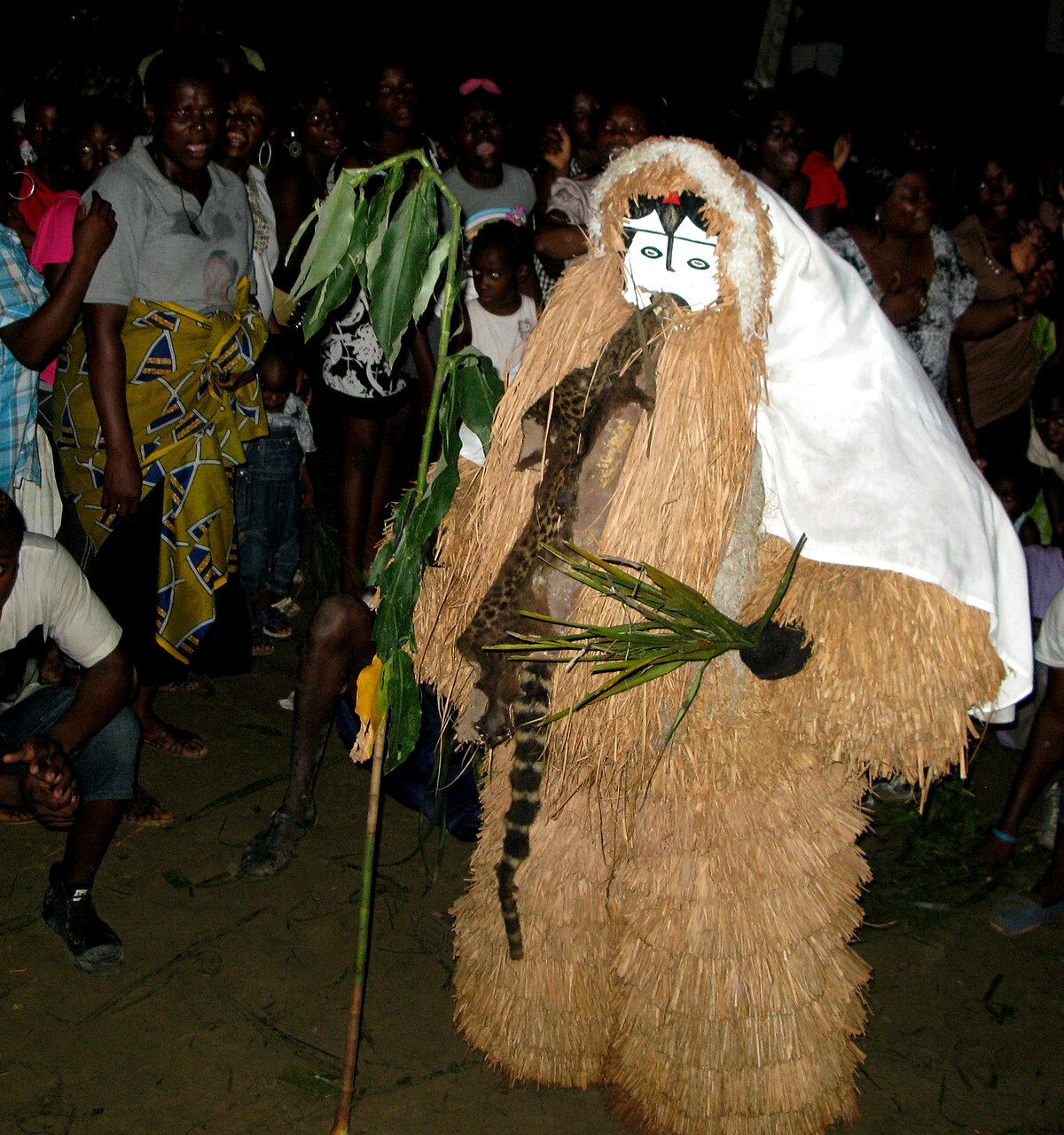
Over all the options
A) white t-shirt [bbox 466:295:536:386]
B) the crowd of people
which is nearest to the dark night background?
the crowd of people

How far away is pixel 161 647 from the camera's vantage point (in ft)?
10.8

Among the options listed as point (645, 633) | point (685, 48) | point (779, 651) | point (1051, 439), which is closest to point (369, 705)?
point (645, 633)

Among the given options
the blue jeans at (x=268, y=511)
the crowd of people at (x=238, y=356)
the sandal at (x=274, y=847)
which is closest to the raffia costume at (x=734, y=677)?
the crowd of people at (x=238, y=356)

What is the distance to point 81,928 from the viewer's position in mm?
2613

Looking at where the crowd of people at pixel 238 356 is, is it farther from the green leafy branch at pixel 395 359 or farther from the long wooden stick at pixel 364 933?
the long wooden stick at pixel 364 933

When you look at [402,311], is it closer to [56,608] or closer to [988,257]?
[56,608]

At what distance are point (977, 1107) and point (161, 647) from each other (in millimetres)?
2491

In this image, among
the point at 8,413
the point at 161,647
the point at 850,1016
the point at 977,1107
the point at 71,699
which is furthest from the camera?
the point at 161,647

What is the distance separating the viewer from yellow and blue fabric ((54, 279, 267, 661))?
10.5ft

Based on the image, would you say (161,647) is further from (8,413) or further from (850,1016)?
(850,1016)

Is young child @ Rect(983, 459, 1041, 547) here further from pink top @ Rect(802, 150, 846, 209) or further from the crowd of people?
pink top @ Rect(802, 150, 846, 209)

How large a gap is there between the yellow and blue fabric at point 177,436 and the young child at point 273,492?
0.59 metres

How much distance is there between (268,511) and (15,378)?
1221 mm

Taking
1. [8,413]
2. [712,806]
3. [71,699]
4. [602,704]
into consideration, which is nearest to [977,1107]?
[712,806]
